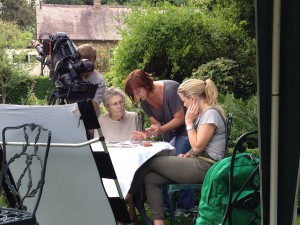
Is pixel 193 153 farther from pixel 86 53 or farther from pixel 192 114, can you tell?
pixel 86 53

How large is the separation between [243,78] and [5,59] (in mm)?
14446

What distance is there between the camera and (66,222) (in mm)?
3902

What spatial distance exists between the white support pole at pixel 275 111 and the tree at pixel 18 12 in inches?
1797

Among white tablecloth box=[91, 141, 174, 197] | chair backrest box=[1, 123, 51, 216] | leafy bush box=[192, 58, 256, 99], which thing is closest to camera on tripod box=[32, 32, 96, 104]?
white tablecloth box=[91, 141, 174, 197]

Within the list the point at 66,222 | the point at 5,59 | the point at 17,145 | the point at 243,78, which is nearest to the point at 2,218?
the point at 17,145

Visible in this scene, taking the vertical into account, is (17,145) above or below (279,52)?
below

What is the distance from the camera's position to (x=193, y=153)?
4.25 m

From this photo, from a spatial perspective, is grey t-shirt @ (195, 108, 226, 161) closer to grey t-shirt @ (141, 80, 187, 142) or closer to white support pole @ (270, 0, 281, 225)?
grey t-shirt @ (141, 80, 187, 142)

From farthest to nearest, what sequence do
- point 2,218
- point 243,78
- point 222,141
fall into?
point 243,78 < point 222,141 < point 2,218

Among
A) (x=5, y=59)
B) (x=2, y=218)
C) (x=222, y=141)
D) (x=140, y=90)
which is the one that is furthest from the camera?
(x=5, y=59)

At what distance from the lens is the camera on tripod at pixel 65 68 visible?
4.18 m

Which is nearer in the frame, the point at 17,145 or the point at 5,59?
the point at 17,145

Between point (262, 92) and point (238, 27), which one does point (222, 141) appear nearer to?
point (262, 92)

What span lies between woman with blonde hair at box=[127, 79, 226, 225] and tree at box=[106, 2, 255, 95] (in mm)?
5928
